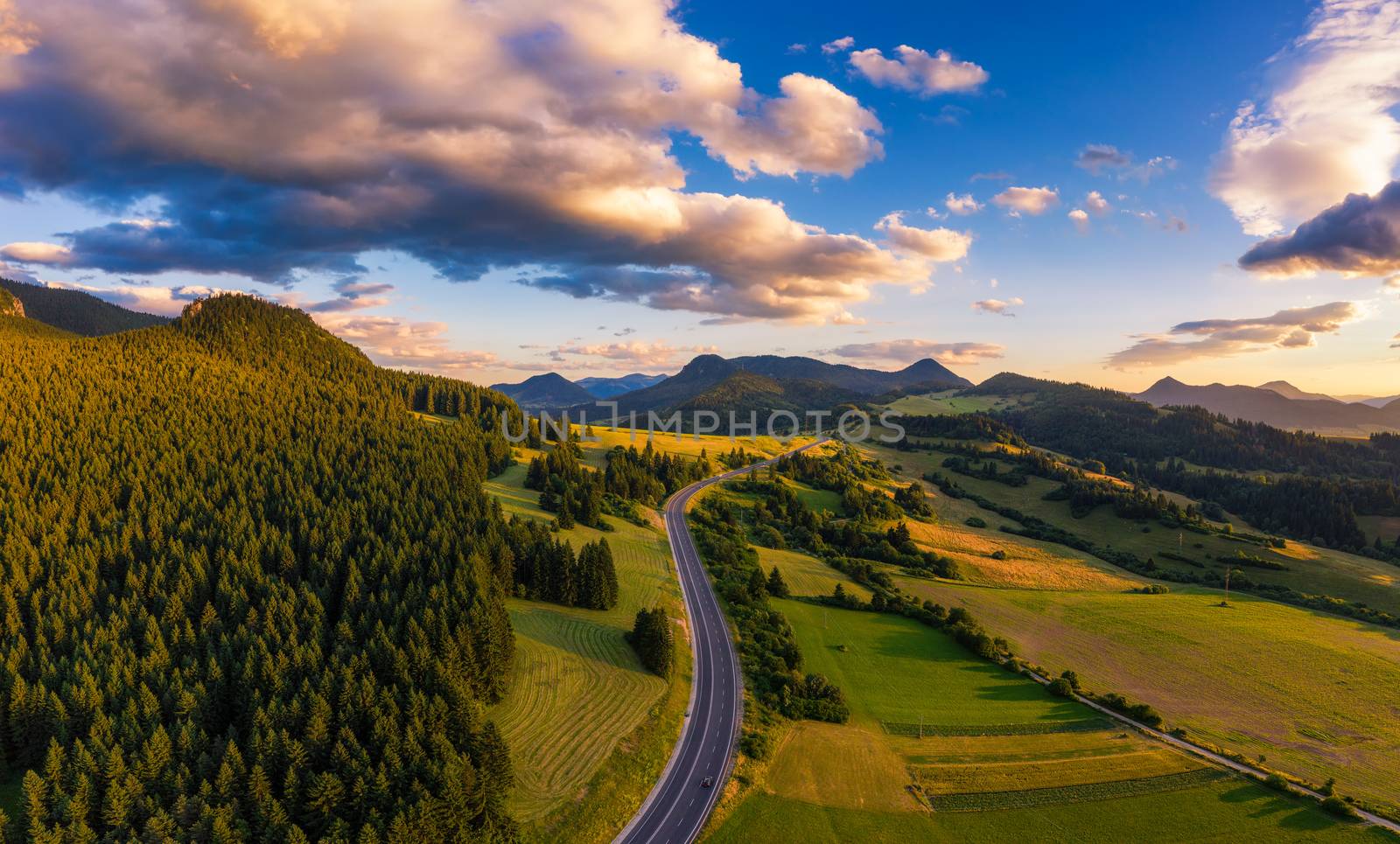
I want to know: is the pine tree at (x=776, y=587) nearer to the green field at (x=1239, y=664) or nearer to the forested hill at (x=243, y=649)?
the green field at (x=1239, y=664)

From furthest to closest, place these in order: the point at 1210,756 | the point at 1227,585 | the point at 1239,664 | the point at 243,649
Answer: the point at 1227,585, the point at 1239,664, the point at 1210,756, the point at 243,649

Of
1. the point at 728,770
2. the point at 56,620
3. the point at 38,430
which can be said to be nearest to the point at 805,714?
the point at 728,770

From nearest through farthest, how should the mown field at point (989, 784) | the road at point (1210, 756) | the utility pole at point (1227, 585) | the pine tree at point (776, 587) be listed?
the mown field at point (989, 784)
the road at point (1210, 756)
the pine tree at point (776, 587)
the utility pole at point (1227, 585)

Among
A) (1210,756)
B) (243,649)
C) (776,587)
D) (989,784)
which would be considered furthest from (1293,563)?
(243,649)

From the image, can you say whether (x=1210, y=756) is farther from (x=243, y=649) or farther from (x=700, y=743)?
(x=243, y=649)

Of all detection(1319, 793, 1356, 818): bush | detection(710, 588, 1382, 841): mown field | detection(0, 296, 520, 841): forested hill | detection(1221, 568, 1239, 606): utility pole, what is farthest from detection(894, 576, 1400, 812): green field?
detection(0, 296, 520, 841): forested hill

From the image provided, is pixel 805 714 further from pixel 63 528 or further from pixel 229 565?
pixel 63 528

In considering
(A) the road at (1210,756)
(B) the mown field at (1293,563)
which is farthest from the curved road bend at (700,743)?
(B) the mown field at (1293,563)
